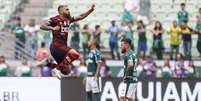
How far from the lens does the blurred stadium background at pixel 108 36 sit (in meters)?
25.4

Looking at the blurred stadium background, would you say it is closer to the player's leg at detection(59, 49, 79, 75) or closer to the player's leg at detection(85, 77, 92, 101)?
the player's leg at detection(85, 77, 92, 101)

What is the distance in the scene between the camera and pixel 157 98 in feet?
74.7

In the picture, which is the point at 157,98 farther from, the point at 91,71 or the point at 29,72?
the point at 29,72

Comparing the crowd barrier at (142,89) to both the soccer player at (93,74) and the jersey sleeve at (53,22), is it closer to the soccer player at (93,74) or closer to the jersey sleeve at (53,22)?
the soccer player at (93,74)

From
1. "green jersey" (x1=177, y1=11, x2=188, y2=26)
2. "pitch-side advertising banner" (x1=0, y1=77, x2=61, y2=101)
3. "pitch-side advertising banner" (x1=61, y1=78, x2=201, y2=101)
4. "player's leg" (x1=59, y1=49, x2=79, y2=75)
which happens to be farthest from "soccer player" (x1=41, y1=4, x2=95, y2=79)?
"green jersey" (x1=177, y1=11, x2=188, y2=26)

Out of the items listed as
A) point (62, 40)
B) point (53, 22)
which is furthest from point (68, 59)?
point (53, 22)

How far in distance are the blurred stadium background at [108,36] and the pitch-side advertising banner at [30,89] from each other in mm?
1316

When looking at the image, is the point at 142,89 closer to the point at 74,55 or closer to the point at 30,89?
the point at 30,89

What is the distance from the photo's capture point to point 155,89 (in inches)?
896

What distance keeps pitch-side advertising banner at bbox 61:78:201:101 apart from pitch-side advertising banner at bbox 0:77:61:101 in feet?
1.48

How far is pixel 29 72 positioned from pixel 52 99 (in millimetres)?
2648

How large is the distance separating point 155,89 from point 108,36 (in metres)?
5.35

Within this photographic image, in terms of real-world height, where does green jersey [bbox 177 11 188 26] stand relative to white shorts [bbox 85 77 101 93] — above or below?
above

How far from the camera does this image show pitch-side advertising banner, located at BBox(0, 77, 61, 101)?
23031 mm
